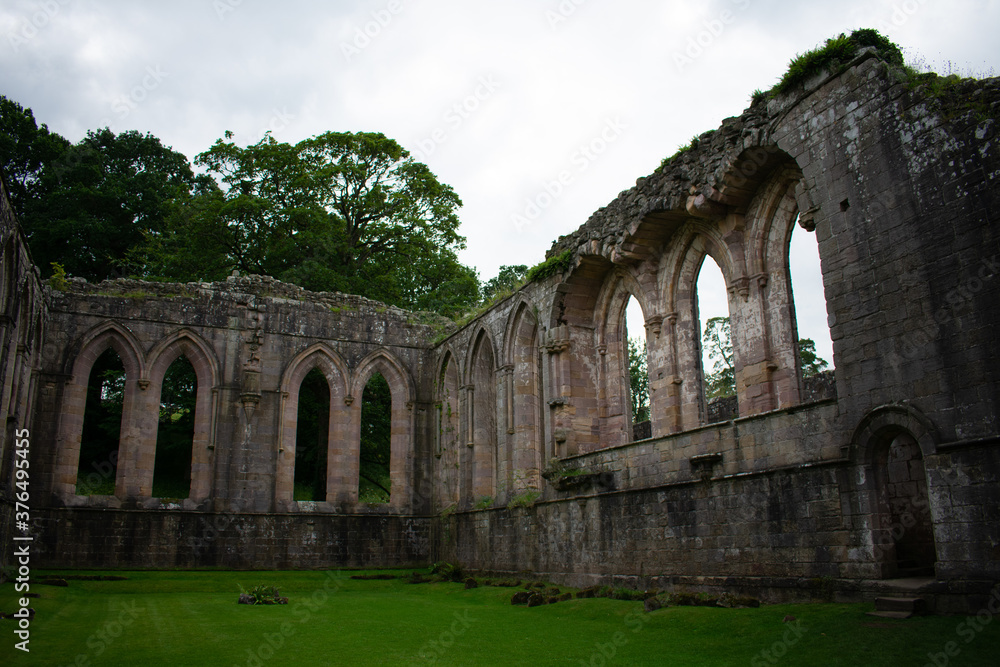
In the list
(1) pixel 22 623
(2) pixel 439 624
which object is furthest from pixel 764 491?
(1) pixel 22 623

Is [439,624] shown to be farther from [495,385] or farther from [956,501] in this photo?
[495,385]

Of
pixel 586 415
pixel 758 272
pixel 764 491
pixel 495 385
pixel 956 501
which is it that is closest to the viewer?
pixel 956 501

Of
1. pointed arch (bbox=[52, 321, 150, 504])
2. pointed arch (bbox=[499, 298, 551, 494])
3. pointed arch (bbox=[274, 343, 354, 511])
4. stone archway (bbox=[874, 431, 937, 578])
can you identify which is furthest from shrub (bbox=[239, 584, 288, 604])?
stone archway (bbox=[874, 431, 937, 578])

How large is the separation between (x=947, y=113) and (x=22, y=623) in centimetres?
1248

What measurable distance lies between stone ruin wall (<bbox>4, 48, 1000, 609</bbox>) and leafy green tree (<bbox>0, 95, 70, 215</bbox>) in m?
15.5

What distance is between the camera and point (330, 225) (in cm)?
2850

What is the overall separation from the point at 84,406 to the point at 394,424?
760cm

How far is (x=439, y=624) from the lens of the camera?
36.6 ft

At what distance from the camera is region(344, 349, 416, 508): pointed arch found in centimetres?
2120

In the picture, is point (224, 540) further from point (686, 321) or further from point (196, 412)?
point (686, 321)

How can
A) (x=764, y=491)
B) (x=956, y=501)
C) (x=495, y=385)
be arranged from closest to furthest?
Answer: (x=956, y=501)
(x=764, y=491)
(x=495, y=385)

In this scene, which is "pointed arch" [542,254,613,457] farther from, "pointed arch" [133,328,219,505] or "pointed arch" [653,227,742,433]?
"pointed arch" [133,328,219,505]

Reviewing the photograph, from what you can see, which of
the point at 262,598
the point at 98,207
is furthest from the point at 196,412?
the point at 98,207

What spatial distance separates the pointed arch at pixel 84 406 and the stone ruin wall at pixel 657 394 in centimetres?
5
